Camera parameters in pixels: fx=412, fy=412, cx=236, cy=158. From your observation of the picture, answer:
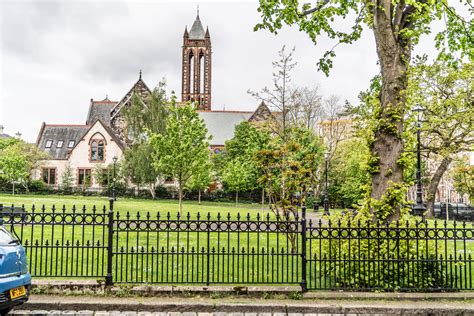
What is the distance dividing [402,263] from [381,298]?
99 cm

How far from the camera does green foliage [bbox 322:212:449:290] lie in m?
8.09

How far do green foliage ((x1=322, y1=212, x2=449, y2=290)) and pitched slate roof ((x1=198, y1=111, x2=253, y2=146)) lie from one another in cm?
5745

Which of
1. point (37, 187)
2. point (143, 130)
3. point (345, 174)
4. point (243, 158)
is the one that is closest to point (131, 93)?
point (143, 130)

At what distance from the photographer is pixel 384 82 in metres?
9.37

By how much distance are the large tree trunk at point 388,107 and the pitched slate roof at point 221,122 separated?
5638cm

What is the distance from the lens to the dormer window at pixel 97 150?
55.4 meters

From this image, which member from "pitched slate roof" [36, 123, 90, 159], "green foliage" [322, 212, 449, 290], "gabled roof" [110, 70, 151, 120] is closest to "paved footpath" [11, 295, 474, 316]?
"green foliage" [322, 212, 449, 290]

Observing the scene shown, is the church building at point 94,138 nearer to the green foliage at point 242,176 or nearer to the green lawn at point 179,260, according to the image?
the green foliage at point 242,176

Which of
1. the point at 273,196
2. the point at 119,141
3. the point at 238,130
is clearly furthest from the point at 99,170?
the point at 273,196

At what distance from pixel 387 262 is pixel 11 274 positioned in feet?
21.8

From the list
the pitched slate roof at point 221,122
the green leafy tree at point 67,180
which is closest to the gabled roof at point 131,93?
the pitched slate roof at point 221,122

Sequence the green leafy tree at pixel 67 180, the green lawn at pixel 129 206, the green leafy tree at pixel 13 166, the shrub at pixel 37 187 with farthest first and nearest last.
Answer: the green leafy tree at pixel 67 180 < the shrub at pixel 37 187 < the green leafy tree at pixel 13 166 < the green lawn at pixel 129 206

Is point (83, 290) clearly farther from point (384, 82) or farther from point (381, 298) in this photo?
point (384, 82)

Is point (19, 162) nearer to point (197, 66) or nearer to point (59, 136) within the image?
point (59, 136)
